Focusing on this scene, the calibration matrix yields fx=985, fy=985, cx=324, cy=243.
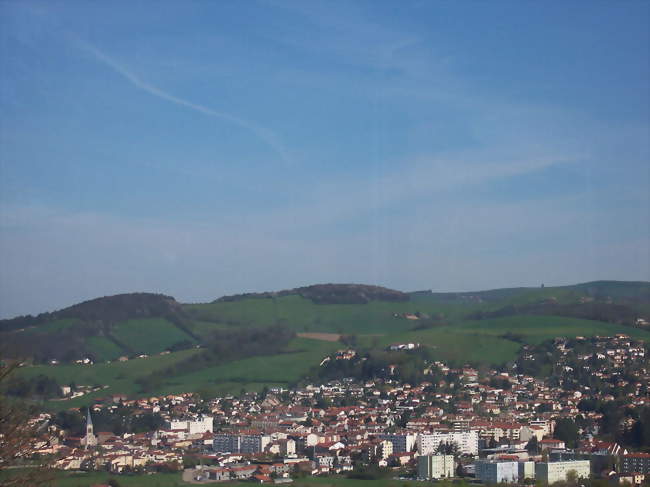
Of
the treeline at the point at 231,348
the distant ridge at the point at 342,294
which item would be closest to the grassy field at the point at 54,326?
the treeline at the point at 231,348

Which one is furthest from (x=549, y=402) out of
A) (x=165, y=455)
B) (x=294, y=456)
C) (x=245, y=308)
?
(x=245, y=308)

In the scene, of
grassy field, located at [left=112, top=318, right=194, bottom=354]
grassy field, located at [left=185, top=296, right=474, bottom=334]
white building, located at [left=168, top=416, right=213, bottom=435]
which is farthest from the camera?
grassy field, located at [left=185, top=296, right=474, bottom=334]

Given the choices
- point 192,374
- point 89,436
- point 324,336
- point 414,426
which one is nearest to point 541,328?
point 324,336

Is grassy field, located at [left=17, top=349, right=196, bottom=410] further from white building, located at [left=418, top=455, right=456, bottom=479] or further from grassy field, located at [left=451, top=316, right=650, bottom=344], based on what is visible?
white building, located at [left=418, top=455, right=456, bottom=479]

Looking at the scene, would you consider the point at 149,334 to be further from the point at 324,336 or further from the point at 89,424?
the point at 89,424

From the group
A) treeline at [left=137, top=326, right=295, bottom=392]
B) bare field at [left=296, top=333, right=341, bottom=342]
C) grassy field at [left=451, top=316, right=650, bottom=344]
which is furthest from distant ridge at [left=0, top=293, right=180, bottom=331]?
grassy field at [left=451, top=316, right=650, bottom=344]

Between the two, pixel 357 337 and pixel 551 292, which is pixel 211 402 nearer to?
pixel 357 337
